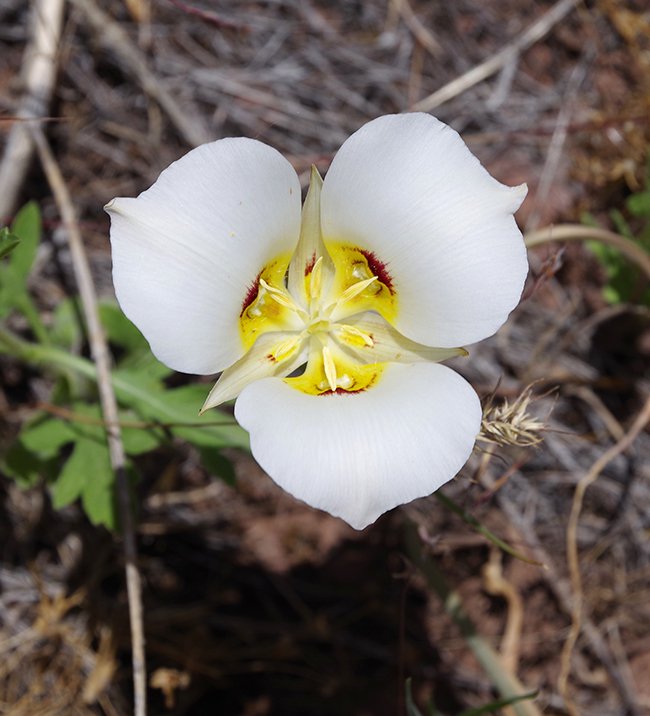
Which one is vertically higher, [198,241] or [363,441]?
[198,241]

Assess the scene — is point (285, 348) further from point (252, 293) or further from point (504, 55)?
point (504, 55)

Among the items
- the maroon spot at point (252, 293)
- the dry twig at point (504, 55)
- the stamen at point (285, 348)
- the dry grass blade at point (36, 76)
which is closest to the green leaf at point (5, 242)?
the maroon spot at point (252, 293)

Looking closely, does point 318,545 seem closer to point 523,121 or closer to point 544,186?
point 544,186

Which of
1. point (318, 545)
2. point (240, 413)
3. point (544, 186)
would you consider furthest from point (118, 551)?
point (544, 186)

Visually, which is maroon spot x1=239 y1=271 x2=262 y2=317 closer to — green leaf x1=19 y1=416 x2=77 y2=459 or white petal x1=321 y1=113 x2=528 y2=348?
white petal x1=321 y1=113 x2=528 y2=348

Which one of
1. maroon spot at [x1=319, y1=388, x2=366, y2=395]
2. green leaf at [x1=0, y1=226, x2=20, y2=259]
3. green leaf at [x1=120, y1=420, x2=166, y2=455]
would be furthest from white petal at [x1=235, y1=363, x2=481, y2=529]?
green leaf at [x1=120, y1=420, x2=166, y2=455]

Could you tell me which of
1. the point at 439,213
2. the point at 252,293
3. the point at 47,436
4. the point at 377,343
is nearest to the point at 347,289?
the point at 377,343
